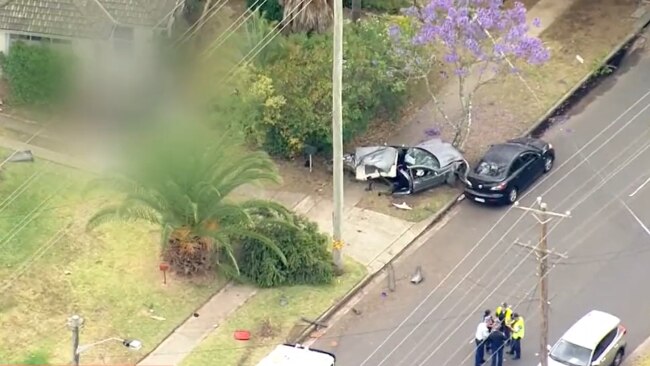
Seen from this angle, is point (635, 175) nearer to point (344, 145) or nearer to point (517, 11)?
point (517, 11)

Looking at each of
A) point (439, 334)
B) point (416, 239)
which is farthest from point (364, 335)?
point (416, 239)

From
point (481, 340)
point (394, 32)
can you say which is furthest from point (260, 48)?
point (481, 340)

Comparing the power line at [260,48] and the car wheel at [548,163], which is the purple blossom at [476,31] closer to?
the car wheel at [548,163]

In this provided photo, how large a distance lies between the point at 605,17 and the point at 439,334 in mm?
17223

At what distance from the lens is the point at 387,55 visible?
40.7m

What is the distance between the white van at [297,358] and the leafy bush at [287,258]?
384 cm

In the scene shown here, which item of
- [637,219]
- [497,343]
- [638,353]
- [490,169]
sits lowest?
[638,353]

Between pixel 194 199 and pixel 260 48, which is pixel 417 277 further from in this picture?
pixel 260 48

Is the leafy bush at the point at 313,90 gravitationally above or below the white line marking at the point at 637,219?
above

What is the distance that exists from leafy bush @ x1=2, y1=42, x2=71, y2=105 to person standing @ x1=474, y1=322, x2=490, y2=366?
12288mm

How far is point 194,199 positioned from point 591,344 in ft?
33.0

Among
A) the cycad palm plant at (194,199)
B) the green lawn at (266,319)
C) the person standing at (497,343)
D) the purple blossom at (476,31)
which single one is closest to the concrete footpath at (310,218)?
the green lawn at (266,319)

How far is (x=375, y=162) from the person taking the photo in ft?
130

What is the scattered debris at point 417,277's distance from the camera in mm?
36156
